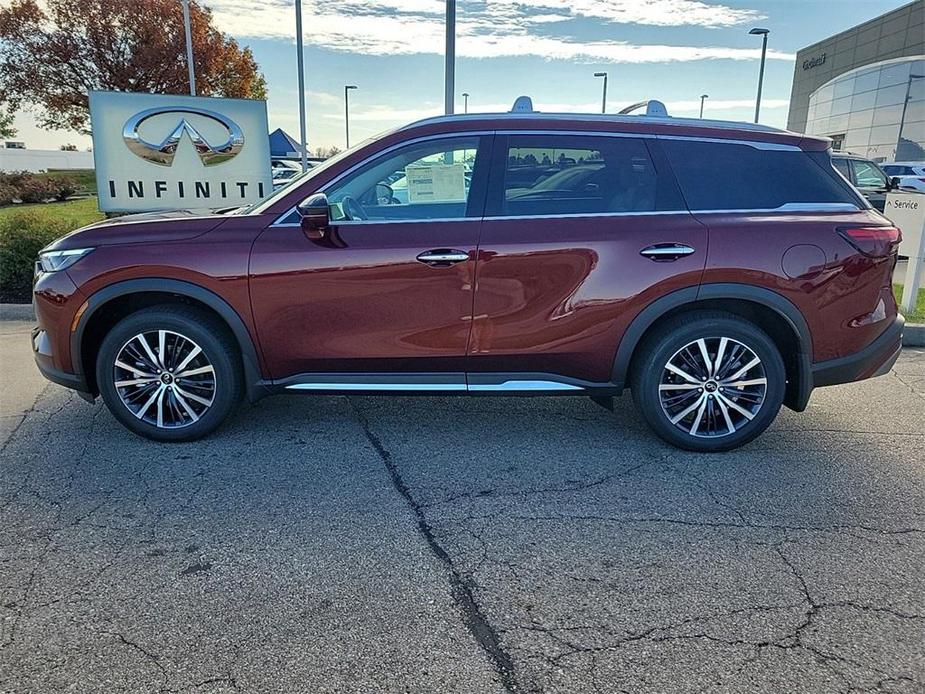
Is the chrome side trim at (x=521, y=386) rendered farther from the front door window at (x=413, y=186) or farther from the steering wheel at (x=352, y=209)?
the steering wheel at (x=352, y=209)

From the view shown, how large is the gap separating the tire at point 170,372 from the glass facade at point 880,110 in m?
46.3

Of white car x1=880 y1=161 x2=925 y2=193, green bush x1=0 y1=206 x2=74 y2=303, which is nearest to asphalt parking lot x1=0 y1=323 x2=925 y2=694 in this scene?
green bush x1=0 y1=206 x2=74 y2=303

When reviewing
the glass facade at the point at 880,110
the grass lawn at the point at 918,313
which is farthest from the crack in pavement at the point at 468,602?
the glass facade at the point at 880,110

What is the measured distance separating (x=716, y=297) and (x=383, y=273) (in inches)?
74.1

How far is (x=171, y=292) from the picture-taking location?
12.6ft

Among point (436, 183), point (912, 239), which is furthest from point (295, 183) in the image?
point (912, 239)

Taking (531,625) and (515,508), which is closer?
(531,625)

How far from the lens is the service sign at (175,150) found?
348 inches

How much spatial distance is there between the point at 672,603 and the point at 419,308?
2.02 m

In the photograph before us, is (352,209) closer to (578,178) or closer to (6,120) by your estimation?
(578,178)

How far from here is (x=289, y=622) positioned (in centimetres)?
247

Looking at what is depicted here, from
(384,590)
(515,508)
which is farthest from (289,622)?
(515,508)

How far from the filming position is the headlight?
3.88 meters

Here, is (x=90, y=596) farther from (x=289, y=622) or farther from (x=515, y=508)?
(x=515, y=508)
